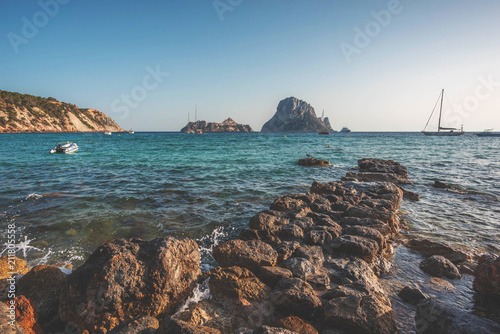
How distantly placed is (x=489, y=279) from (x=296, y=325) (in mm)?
4239

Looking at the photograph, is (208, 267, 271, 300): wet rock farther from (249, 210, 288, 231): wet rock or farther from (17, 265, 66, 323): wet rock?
(17, 265, 66, 323): wet rock

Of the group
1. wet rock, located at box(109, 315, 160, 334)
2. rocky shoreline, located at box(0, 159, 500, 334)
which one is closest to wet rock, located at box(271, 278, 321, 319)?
rocky shoreline, located at box(0, 159, 500, 334)

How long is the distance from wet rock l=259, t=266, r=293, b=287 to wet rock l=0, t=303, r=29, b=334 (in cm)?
370

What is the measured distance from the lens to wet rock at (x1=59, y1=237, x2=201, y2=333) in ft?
11.5

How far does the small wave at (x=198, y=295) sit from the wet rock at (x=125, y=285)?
10 cm

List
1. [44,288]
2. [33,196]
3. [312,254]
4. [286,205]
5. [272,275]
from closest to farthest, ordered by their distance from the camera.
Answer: [44,288] < [272,275] < [312,254] < [286,205] < [33,196]

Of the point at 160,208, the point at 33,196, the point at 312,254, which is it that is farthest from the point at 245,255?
the point at 33,196

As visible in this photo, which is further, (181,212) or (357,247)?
(181,212)

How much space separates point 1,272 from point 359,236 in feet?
26.4

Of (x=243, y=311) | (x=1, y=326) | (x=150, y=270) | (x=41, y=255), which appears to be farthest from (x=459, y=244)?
(x=41, y=255)

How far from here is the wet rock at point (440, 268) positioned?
543cm

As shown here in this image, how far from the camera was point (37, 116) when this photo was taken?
375 ft

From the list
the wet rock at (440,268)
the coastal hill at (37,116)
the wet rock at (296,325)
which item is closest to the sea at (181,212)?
the wet rock at (440,268)

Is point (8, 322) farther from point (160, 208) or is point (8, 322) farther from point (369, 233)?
point (369, 233)
